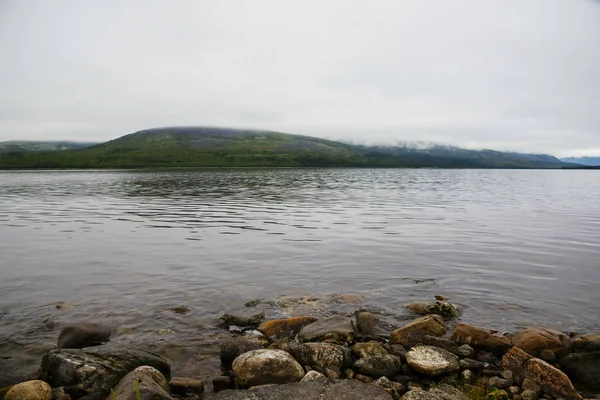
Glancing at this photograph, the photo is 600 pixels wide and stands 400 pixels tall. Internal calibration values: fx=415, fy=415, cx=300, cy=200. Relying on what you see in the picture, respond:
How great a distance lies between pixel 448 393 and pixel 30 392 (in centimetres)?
882

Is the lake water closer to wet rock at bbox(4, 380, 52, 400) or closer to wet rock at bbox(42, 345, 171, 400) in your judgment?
wet rock at bbox(42, 345, 171, 400)

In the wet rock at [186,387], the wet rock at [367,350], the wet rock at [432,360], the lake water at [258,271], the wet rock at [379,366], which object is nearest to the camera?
the wet rock at [186,387]

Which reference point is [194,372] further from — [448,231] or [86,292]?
[448,231]

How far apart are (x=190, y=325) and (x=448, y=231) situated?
82.8 feet

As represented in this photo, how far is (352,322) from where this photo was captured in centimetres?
1309

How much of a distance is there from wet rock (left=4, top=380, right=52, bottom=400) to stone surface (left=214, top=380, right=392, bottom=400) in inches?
139

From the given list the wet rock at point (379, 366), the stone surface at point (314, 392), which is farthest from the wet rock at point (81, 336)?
the wet rock at point (379, 366)

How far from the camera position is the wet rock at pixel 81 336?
1171cm

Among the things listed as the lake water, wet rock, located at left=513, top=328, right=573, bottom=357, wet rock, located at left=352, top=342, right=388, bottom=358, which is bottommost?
Answer: the lake water

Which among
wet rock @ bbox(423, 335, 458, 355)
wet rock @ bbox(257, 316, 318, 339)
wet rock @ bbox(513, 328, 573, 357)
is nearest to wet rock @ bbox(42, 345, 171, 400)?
wet rock @ bbox(257, 316, 318, 339)

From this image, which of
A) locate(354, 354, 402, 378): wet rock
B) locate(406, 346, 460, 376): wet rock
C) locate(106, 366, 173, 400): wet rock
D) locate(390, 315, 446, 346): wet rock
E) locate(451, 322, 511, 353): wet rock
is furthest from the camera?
locate(390, 315, 446, 346): wet rock

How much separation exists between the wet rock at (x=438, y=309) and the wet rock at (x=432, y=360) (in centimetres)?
401

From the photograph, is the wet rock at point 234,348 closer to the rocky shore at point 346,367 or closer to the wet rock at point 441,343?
the rocky shore at point 346,367

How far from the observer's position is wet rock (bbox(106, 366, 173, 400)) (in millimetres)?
8250
